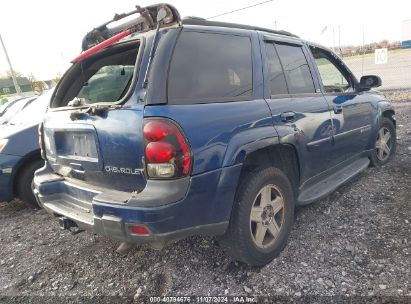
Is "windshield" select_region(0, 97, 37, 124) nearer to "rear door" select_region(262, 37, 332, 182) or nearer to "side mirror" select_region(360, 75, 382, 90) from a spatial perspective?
"rear door" select_region(262, 37, 332, 182)

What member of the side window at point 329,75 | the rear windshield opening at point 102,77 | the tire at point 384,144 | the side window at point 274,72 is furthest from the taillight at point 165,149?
the tire at point 384,144

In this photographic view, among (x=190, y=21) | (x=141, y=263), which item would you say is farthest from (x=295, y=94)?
(x=141, y=263)

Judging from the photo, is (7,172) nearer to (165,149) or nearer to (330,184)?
(165,149)

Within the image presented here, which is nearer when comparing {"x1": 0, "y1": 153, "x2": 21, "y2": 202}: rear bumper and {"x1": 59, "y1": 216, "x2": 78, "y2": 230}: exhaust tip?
{"x1": 59, "y1": 216, "x2": 78, "y2": 230}: exhaust tip

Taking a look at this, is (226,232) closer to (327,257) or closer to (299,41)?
(327,257)

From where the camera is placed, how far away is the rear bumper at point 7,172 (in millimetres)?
4332

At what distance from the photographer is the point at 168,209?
2.09 m

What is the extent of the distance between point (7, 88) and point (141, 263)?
65114 mm

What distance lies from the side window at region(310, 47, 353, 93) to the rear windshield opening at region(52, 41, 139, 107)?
84.9 inches

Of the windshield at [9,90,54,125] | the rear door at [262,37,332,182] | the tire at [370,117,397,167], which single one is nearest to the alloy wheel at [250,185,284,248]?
the rear door at [262,37,332,182]

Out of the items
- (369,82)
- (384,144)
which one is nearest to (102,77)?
(369,82)

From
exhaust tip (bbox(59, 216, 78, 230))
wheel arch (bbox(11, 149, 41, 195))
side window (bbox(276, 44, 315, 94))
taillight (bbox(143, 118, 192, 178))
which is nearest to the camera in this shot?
taillight (bbox(143, 118, 192, 178))

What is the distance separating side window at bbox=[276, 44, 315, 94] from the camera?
319 cm

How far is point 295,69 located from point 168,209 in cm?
208
